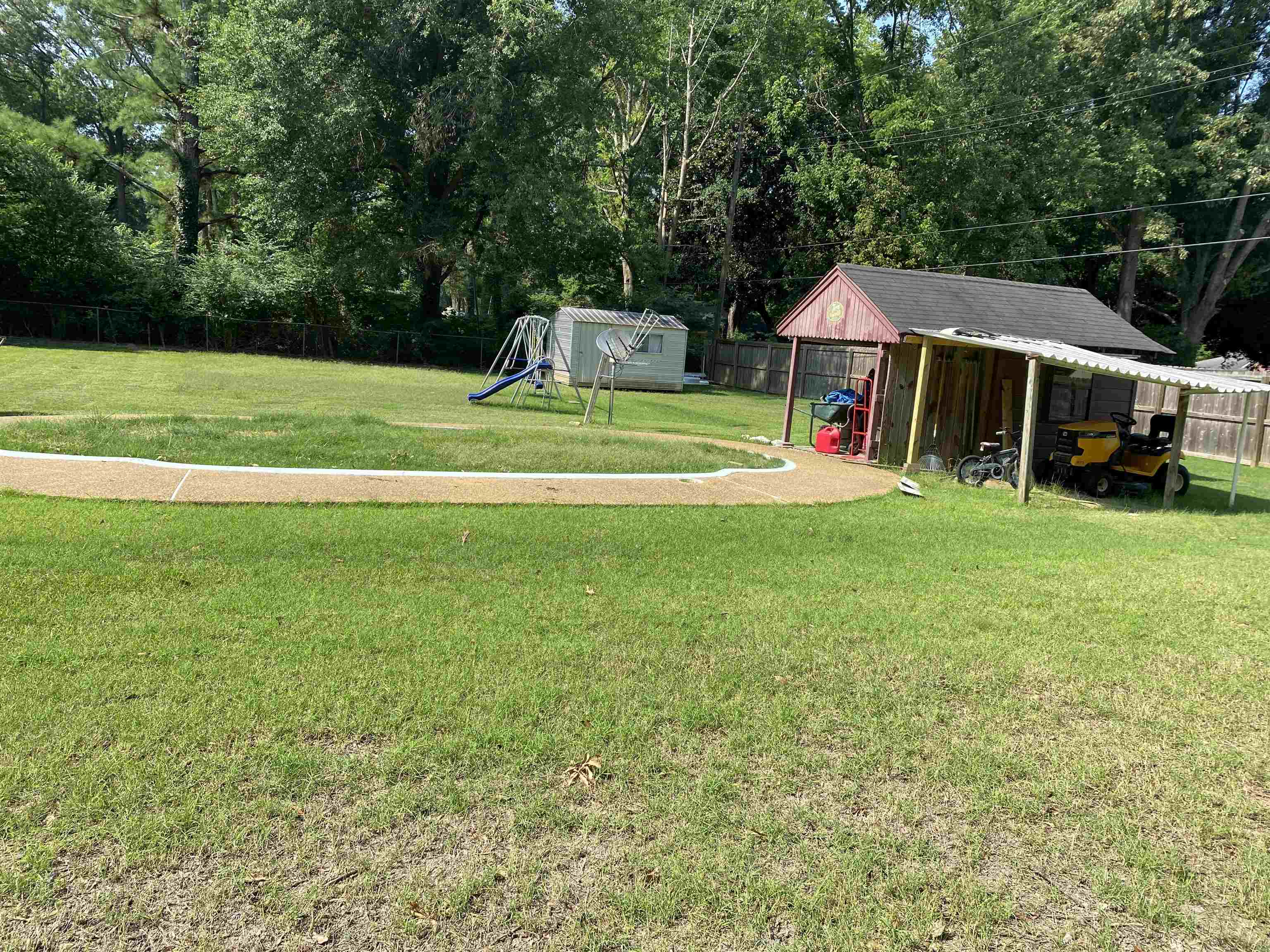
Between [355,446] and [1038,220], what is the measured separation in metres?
31.9

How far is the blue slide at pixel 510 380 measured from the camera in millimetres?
20078

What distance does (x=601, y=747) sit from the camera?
4145mm

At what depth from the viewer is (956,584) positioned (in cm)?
742

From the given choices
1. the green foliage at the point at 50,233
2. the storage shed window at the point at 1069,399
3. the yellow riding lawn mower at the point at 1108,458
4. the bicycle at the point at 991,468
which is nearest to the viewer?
the yellow riding lawn mower at the point at 1108,458

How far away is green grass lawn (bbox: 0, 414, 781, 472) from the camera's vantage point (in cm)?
1044

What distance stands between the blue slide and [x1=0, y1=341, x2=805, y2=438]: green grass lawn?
289mm

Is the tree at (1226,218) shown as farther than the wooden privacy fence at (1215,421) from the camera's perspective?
Yes

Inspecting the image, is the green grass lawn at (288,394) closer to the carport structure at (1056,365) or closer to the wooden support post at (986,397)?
the wooden support post at (986,397)

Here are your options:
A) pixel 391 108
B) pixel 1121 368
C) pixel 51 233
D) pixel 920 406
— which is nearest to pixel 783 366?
pixel 391 108

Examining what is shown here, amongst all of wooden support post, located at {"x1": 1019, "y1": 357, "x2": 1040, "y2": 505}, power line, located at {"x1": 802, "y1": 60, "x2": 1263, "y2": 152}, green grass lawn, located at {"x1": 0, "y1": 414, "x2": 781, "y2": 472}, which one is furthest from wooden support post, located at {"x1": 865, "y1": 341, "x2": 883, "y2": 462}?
power line, located at {"x1": 802, "y1": 60, "x2": 1263, "y2": 152}

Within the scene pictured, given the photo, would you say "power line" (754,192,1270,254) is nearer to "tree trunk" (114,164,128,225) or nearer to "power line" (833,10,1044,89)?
"power line" (833,10,1044,89)

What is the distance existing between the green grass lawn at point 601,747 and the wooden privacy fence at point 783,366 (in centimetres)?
2135

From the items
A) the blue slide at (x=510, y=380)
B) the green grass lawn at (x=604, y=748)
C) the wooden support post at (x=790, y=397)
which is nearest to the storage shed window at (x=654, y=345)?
the blue slide at (x=510, y=380)

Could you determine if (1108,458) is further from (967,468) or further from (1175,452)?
(967,468)
